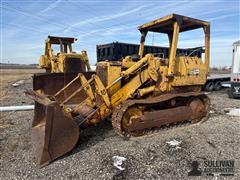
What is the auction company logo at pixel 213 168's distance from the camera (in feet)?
11.8

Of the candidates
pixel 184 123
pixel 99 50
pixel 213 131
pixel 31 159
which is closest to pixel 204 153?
pixel 213 131

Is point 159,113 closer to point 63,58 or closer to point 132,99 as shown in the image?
point 132,99

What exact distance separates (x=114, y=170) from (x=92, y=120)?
4.85 feet

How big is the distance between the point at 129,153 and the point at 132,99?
4.80 feet

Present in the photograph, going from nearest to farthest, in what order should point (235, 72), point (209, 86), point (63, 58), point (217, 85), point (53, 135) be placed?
point (53, 135) < point (63, 58) < point (235, 72) < point (209, 86) < point (217, 85)

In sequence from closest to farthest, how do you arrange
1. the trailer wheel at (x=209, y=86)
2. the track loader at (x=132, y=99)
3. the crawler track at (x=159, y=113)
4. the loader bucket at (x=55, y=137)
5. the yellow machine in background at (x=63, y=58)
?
the loader bucket at (x=55, y=137) → the track loader at (x=132, y=99) → the crawler track at (x=159, y=113) → the yellow machine in background at (x=63, y=58) → the trailer wheel at (x=209, y=86)

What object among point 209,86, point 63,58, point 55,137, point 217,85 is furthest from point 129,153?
point 217,85

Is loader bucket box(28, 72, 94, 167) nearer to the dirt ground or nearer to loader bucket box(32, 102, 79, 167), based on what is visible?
loader bucket box(32, 102, 79, 167)

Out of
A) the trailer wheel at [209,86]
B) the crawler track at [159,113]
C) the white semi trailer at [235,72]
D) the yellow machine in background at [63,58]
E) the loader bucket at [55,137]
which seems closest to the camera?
the loader bucket at [55,137]

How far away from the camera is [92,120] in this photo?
4832mm

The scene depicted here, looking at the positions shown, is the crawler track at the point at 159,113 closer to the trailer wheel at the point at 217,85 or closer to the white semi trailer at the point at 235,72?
the white semi trailer at the point at 235,72

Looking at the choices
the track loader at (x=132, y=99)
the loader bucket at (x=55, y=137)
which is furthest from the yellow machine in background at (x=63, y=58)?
the loader bucket at (x=55, y=137)

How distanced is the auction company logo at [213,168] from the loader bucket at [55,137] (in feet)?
7.45

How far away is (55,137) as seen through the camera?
3.98m
